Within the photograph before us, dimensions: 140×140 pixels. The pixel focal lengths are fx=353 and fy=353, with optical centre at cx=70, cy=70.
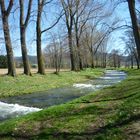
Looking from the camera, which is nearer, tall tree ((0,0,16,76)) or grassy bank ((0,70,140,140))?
grassy bank ((0,70,140,140))

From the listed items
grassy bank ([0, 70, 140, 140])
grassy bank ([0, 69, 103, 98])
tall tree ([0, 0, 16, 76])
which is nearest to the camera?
grassy bank ([0, 70, 140, 140])

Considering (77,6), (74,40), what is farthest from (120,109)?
(74,40)

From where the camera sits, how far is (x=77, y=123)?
422 inches

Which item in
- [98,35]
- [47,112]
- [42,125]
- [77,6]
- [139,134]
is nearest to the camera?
[139,134]

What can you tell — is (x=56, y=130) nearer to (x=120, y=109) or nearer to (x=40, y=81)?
(x=120, y=109)

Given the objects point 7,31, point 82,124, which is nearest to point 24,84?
point 7,31

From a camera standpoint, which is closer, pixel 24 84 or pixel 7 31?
pixel 24 84

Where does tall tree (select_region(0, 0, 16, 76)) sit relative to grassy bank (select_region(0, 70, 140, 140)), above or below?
above

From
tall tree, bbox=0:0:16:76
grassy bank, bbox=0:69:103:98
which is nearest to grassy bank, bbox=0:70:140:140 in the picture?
grassy bank, bbox=0:69:103:98

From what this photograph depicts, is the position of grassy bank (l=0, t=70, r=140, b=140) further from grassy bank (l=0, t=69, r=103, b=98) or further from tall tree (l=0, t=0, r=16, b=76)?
tall tree (l=0, t=0, r=16, b=76)

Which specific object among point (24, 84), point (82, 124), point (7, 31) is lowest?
point (82, 124)

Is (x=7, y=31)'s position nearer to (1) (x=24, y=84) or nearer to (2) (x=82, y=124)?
(1) (x=24, y=84)

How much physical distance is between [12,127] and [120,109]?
3.61 metres

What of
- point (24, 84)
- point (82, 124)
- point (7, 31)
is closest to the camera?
point (82, 124)
